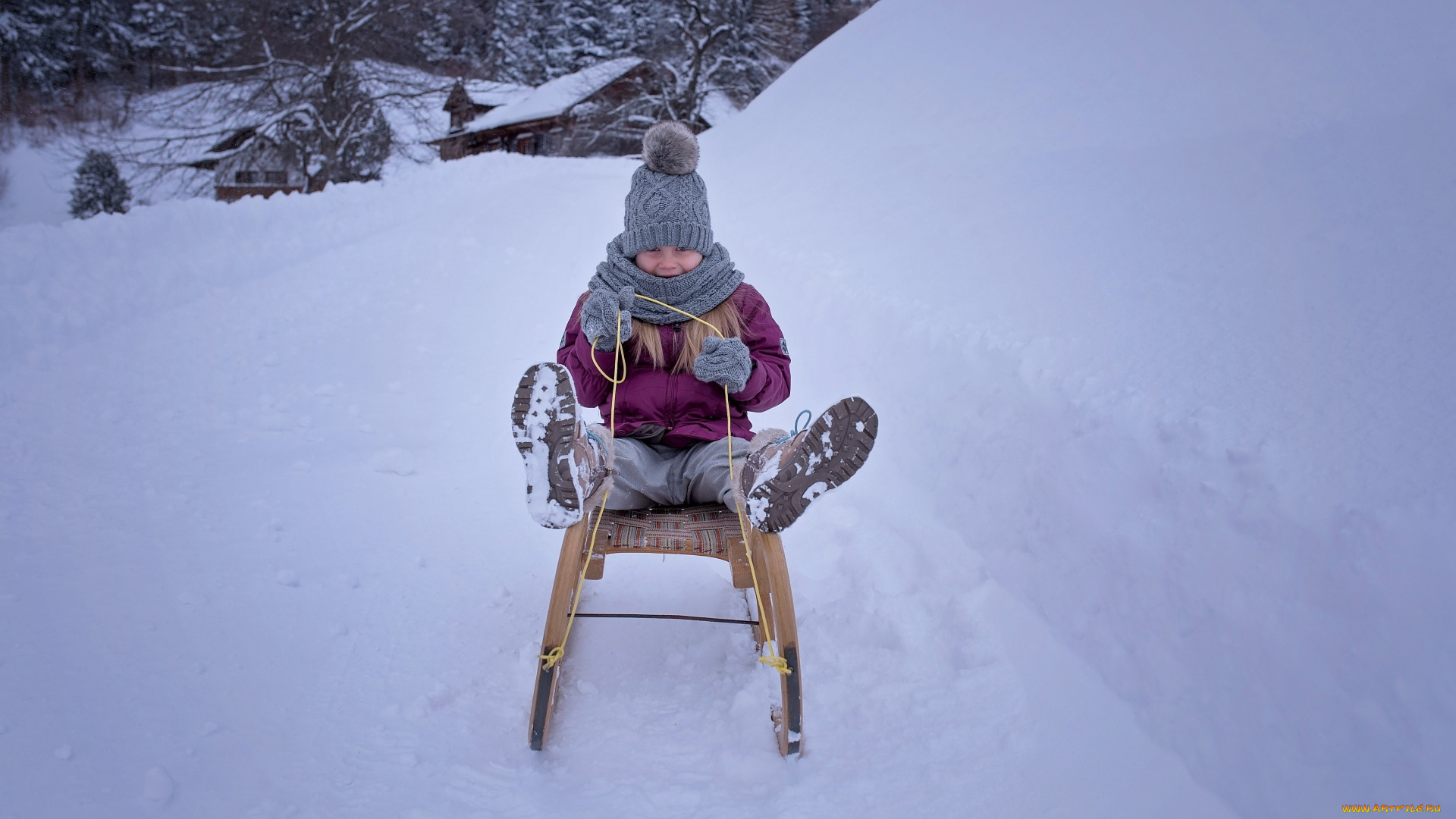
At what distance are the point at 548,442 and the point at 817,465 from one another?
25.5 inches

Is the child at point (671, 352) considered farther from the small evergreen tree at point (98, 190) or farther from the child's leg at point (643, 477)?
the small evergreen tree at point (98, 190)

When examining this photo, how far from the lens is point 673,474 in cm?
220

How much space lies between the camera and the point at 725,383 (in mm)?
2064

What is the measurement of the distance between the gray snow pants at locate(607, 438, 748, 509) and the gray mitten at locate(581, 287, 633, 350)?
Answer: 32 centimetres

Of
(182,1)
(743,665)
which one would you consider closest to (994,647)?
(743,665)

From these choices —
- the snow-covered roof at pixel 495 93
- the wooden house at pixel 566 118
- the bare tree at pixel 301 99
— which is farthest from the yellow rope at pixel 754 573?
the snow-covered roof at pixel 495 93

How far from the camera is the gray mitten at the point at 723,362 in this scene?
204 cm

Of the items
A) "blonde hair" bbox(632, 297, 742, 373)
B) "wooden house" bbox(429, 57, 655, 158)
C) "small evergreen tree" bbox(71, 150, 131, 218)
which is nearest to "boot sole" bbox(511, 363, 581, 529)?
"blonde hair" bbox(632, 297, 742, 373)

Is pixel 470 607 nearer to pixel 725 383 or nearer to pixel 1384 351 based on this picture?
pixel 725 383

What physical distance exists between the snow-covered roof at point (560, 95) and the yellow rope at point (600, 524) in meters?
21.1

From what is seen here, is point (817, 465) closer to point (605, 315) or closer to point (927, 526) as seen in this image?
point (605, 315)

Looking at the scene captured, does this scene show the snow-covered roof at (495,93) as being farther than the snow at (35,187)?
Yes

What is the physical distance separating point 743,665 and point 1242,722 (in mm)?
1248

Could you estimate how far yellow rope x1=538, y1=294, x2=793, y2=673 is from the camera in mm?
1768
